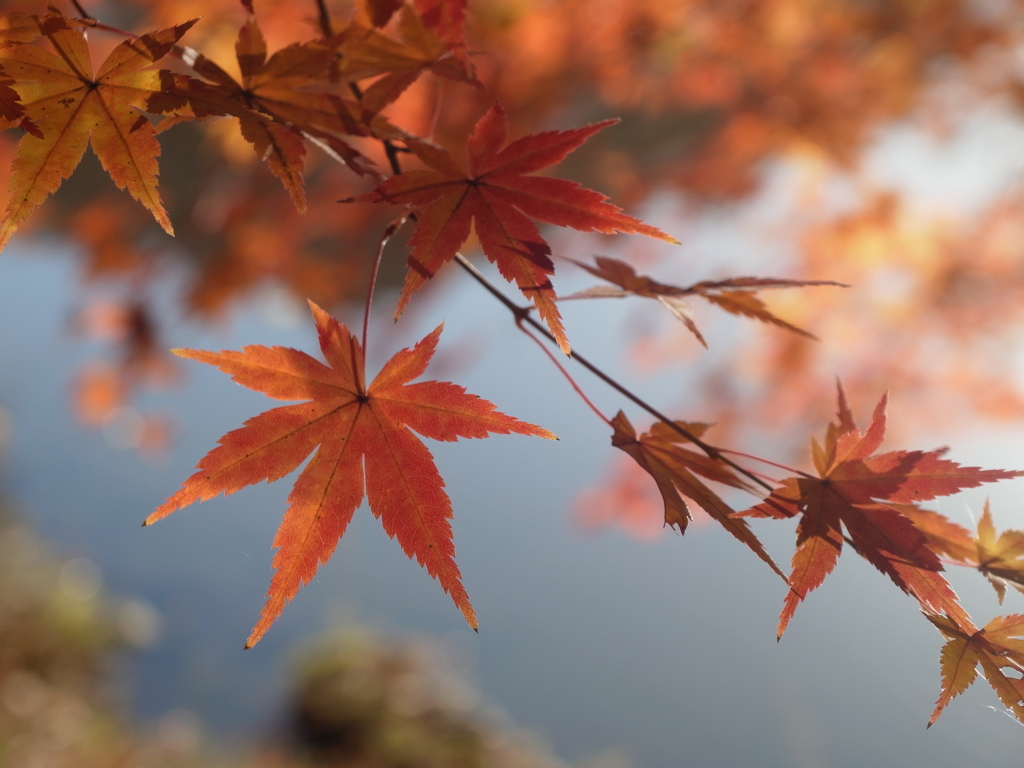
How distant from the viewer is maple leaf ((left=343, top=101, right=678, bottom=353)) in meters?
0.40

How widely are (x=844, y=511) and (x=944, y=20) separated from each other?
11.7 feet

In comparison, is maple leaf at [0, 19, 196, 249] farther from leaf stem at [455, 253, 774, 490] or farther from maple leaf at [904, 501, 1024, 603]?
maple leaf at [904, 501, 1024, 603]

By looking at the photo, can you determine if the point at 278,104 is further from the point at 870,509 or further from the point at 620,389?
the point at 870,509

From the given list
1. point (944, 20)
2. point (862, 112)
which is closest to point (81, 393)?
point (862, 112)

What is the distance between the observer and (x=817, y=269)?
3.32 meters

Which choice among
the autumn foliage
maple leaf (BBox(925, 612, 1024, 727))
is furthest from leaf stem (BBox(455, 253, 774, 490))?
maple leaf (BBox(925, 612, 1024, 727))

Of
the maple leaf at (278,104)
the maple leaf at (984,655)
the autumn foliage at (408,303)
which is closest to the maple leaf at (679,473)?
the autumn foliage at (408,303)

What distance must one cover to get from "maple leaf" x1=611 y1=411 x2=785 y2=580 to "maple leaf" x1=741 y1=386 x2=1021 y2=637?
0.02 meters

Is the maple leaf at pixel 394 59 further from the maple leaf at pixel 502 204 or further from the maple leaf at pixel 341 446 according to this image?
the maple leaf at pixel 341 446

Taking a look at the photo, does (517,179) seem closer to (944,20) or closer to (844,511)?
(844,511)

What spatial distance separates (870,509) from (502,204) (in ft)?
1.03

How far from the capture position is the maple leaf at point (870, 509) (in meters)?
0.40

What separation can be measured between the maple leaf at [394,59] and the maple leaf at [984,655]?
471mm

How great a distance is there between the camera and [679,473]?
17.3 inches
